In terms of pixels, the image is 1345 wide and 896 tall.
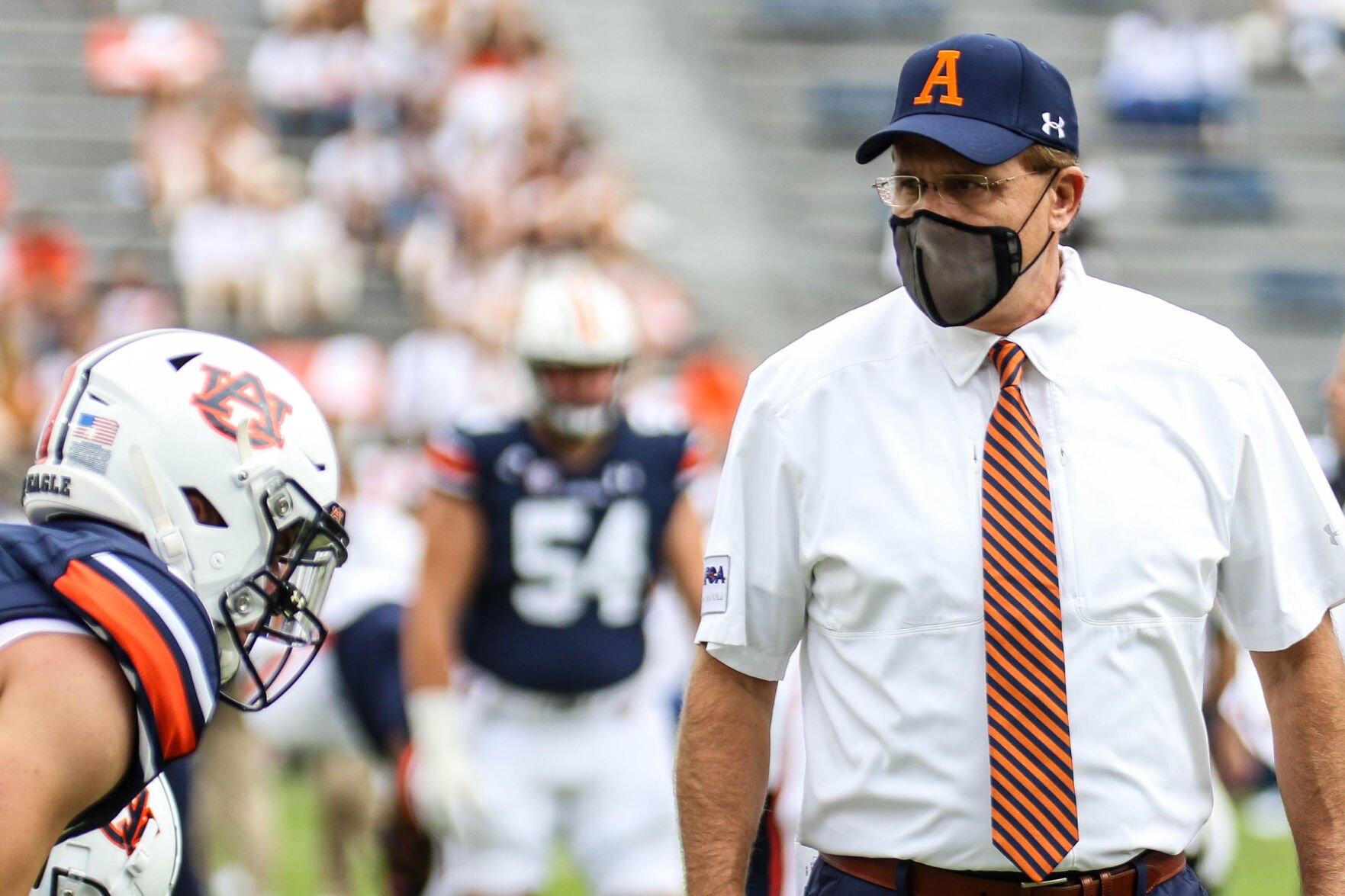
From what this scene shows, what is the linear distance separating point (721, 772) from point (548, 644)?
8.08 feet

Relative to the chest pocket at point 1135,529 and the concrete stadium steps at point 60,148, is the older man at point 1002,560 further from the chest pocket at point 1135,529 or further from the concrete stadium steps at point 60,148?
the concrete stadium steps at point 60,148

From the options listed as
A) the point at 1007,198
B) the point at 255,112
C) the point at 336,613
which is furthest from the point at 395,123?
the point at 1007,198

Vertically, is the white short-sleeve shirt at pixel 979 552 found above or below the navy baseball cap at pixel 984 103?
Answer: below

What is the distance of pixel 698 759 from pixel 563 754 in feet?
8.10

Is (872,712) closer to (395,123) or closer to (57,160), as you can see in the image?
(395,123)

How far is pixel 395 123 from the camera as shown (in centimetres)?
1430

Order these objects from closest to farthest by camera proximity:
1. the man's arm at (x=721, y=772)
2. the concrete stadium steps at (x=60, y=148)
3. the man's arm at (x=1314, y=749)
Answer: the man's arm at (x=1314, y=749) < the man's arm at (x=721, y=772) < the concrete stadium steps at (x=60, y=148)

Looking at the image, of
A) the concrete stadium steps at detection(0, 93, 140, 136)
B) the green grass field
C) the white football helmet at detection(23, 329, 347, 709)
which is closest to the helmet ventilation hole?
the white football helmet at detection(23, 329, 347, 709)

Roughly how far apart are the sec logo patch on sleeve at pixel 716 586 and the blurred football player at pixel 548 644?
7.74 ft

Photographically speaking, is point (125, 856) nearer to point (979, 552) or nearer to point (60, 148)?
point (979, 552)

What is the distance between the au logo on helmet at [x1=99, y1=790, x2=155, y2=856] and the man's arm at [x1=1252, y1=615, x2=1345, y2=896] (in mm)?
1580

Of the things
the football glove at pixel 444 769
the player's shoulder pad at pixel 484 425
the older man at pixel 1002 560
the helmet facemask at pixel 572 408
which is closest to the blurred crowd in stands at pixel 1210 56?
the helmet facemask at pixel 572 408

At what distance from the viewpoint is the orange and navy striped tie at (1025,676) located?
259 centimetres

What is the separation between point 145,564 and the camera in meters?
2.24
